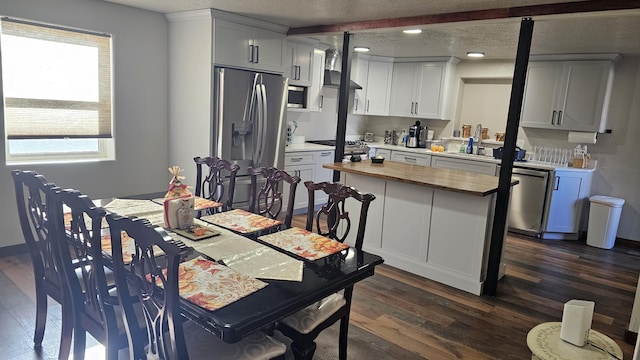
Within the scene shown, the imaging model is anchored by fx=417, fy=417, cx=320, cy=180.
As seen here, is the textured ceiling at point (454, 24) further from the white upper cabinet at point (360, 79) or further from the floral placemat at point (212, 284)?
the floral placemat at point (212, 284)

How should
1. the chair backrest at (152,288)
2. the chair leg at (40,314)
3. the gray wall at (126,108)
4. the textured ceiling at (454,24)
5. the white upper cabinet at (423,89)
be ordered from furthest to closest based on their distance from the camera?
1. the white upper cabinet at (423,89)
2. the gray wall at (126,108)
3. the textured ceiling at (454,24)
4. the chair leg at (40,314)
5. the chair backrest at (152,288)

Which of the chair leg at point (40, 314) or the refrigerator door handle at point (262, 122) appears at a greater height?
the refrigerator door handle at point (262, 122)

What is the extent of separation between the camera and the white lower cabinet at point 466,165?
540 cm

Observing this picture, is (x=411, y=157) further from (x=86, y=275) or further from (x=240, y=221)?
(x=86, y=275)

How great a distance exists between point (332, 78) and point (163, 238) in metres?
4.87

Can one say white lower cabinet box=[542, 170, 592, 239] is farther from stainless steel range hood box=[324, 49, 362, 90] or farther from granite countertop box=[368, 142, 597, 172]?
stainless steel range hood box=[324, 49, 362, 90]

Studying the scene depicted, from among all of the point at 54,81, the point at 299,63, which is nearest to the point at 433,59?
the point at 299,63

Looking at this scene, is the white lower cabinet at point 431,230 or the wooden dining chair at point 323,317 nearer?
the wooden dining chair at point 323,317

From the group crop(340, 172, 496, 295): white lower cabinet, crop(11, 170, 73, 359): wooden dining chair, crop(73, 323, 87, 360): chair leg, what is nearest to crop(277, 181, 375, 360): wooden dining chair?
crop(73, 323, 87, 360): chair leg

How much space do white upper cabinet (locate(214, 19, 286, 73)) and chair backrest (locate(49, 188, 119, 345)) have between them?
2.61 metres

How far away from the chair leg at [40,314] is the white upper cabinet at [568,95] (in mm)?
5426

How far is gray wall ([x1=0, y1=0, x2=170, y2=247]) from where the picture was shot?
3516 mm

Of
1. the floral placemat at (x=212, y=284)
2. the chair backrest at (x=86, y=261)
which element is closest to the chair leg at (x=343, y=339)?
the floral placemat at (x=212, y=284)

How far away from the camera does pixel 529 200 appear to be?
202 inches
